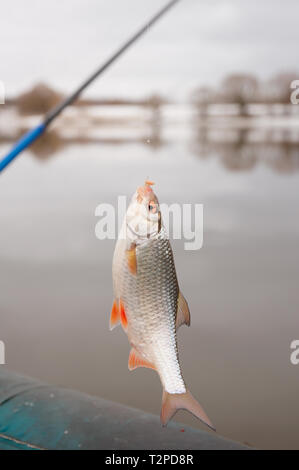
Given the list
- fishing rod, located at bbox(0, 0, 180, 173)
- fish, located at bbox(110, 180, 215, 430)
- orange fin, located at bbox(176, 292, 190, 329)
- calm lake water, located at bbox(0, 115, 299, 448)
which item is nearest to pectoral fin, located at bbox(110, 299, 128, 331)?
fish, located at bbox(110, 180, 215, 430)

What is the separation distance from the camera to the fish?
1.20 metres

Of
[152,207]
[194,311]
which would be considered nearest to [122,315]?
[152,207]

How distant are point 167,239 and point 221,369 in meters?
3.66

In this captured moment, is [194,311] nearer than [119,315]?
No

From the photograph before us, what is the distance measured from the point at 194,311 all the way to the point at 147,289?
5.07 meters

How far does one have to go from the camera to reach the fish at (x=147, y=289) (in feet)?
3.93

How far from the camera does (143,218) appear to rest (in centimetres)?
121

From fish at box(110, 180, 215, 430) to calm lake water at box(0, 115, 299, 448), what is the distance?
12 cm

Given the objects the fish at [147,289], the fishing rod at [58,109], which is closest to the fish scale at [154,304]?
the fish at [147,289]

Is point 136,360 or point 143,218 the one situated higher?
point 143,218

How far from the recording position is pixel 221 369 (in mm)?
4707

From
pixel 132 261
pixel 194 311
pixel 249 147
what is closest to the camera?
pixel 132 261

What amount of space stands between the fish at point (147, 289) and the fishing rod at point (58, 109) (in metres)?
0.41

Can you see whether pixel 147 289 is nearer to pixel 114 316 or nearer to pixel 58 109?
pixel 114 316
